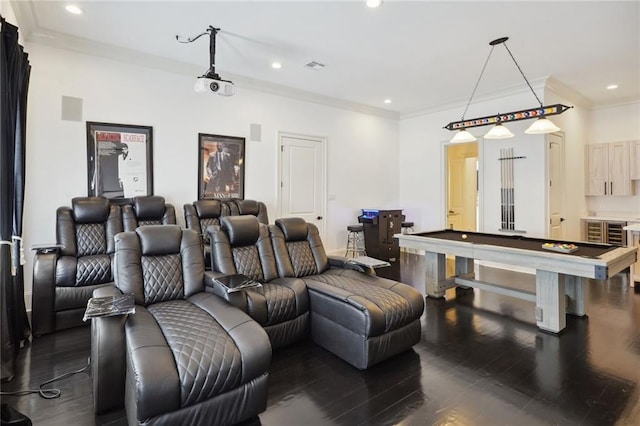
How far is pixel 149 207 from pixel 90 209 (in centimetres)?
62

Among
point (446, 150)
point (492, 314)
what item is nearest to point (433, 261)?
point (492, 314)

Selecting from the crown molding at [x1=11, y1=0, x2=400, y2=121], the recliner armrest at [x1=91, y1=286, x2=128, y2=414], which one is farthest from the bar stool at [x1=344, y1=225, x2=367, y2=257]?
the recliner armrest at [x1=91, y1=286, x2=128, y2=414]

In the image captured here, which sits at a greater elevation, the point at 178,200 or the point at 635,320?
the point at 178,200

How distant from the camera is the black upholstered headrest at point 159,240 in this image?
2811 millimetres

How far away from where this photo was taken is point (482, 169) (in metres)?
6.45

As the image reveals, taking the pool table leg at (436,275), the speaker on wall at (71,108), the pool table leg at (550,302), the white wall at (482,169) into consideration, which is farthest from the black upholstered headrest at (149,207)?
the white wall at (482,169)

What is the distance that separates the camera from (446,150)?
7.18m

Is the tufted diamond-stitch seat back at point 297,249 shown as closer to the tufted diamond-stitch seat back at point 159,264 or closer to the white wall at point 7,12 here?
the tufted diamond-stitch seat back at point 159,264

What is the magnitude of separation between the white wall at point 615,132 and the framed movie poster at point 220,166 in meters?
6.86

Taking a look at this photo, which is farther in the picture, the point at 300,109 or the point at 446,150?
the point at 446,150

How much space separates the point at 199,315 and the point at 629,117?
8290 millimetres

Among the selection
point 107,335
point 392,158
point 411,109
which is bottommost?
point 107,335

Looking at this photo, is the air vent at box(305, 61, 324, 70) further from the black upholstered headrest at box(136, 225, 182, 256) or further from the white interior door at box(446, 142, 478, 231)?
the white interior door at box(446, 142, 478, 231)

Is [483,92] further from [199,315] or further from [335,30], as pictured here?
[199,315]
